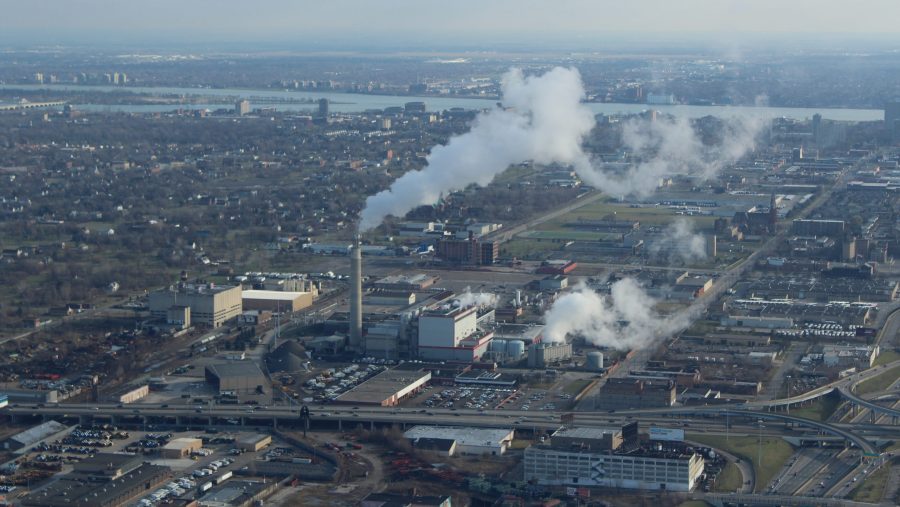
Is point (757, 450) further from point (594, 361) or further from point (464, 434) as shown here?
point (594, 361)

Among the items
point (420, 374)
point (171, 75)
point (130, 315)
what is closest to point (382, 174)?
point (130, 315)

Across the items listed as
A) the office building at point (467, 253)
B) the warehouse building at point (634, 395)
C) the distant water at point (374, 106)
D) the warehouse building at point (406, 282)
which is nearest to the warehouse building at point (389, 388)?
the warehouse building at point (634, 395)

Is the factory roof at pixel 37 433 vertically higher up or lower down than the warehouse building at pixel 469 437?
lower down

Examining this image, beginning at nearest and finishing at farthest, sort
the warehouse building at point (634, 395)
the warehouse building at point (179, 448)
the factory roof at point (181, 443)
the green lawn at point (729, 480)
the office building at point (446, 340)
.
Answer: the green lawn at point (729, 480) → the warehouse building at point (179, 448) → the factory roof at point (181, 443) → the warehouse building at point (634, 395) → the office building at point (446, 340)

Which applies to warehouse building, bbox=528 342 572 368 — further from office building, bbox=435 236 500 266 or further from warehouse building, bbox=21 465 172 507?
office building, bbox=435 236 500 266

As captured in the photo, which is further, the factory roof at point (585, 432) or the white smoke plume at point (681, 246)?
the white smoke plume at point (681, 246)

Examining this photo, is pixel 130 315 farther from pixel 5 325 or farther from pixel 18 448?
pixel 18 448

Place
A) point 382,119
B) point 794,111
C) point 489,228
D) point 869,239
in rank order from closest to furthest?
point 869,239
point 489,228
point 382,119
point 794,111

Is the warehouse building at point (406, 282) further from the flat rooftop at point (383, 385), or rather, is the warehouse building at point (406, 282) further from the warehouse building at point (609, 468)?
the warehouse building at point (609, 468)
